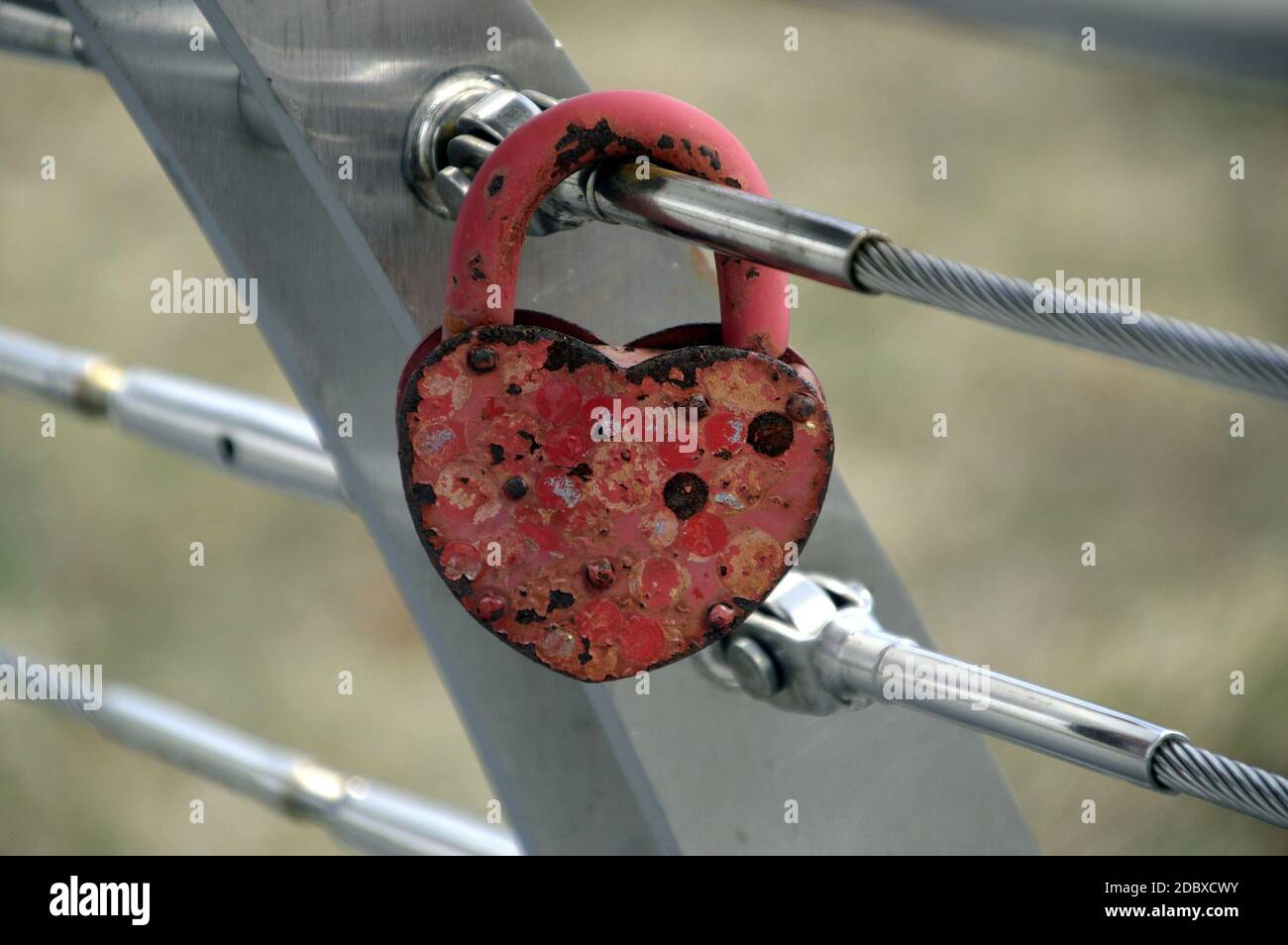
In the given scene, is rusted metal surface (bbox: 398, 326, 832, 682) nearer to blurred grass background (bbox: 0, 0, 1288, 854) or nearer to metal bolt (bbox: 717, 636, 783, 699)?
metal bolt (bbox: 717, 636, 783, 699)

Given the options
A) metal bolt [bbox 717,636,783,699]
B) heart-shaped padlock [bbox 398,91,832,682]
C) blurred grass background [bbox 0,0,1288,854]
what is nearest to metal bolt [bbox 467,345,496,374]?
heart-shaped padlock [bbox 398,91,832,682]

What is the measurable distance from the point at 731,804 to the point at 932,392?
85.8 inches

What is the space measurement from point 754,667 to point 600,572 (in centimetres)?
12

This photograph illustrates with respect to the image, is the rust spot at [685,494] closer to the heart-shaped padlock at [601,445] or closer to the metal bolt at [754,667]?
the heart-shaped padlock at [601,445]

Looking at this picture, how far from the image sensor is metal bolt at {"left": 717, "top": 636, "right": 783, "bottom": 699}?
474 mm

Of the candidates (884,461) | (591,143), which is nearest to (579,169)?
(591,143)

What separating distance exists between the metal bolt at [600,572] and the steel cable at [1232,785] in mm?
136

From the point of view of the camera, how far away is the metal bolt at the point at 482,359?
0.36 meters

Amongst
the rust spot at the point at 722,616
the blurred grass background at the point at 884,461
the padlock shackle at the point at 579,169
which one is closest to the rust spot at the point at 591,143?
the padlock shackle at the point at 579,169

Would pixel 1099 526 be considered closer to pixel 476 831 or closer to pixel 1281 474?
pixel 1281 474

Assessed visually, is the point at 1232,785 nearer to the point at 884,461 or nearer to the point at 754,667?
the point at 754,667

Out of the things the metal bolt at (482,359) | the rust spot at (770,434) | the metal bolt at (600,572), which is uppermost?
the metal bolt at (482,359)

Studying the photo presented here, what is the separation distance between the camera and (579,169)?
1.23 ft

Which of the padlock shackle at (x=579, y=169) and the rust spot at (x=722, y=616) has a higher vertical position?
the padlock shackle at (x=579, y=169)
